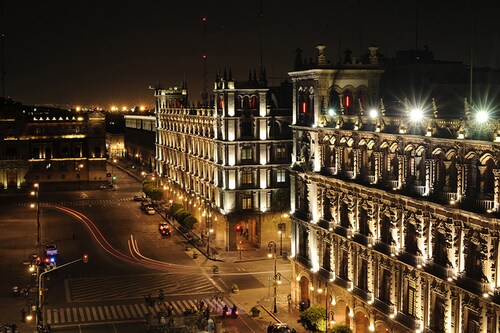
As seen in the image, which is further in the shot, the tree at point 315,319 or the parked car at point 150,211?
the parked car at point 150,211

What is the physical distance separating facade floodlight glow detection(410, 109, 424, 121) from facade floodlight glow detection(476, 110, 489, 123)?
636cm

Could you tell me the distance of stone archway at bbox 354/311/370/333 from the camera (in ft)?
201

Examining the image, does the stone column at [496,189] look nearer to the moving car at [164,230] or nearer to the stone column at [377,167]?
the stone column at [377,167]

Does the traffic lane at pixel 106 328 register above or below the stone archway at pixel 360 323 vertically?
below

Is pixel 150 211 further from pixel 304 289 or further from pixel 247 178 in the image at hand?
pixel 304 289

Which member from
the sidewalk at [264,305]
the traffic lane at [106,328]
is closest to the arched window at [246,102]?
the sidewalk at [264,305]

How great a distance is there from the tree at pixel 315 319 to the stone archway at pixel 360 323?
304cm

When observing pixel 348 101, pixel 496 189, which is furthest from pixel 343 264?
pixel 496 189

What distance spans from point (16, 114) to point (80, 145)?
1663cm

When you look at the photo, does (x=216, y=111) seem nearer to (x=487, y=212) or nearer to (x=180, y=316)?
(x=180, y=316)

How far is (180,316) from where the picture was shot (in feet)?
226

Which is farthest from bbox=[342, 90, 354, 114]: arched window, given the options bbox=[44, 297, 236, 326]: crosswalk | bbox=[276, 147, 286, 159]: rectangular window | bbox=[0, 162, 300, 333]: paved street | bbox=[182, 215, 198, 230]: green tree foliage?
bbox=[182, 215, 198, 230]: green tree foliage

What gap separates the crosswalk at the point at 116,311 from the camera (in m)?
69.6

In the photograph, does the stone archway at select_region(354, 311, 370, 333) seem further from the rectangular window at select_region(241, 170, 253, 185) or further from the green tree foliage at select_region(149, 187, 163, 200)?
the green tree foliage at select_region(149, 187, 163, 200)
